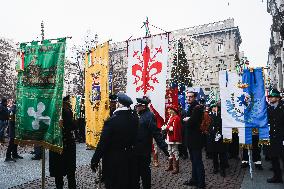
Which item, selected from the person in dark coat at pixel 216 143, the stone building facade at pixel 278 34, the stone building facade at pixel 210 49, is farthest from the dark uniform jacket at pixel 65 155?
the stone building facade at pixel 210 49

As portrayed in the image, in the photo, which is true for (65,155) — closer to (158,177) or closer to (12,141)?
(158,177)

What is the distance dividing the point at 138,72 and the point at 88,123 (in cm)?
171

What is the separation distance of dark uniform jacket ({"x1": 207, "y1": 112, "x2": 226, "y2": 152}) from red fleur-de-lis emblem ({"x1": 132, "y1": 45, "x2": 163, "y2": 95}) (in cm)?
293

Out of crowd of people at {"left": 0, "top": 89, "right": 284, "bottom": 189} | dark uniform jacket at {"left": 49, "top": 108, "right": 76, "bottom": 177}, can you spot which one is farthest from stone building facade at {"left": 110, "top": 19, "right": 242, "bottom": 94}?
dark uniform jacket at {"left": 49, "top": 108, "right": 76, "bottom": 177}

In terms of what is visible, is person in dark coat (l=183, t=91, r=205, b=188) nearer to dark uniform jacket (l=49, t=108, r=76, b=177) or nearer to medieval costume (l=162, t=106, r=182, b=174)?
medieval costume (l=162, t=106, r=182, b=174)

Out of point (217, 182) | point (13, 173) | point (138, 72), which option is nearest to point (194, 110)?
point (138, 72)

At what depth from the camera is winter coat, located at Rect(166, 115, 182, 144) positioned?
32.3ft

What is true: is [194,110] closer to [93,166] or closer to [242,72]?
[242,72]

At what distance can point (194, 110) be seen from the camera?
7.48 metres

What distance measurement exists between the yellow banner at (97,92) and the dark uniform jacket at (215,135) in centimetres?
384

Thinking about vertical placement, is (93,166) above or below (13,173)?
above

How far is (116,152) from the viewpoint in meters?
4.81

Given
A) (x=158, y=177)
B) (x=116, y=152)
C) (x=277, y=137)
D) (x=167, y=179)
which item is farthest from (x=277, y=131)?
(x=116, y=152)

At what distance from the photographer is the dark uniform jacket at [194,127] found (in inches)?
296
